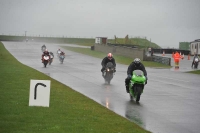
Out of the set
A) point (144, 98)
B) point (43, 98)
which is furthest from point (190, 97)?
point (43, 98)

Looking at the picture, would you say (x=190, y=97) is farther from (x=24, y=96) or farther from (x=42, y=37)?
(x=42, y=37)

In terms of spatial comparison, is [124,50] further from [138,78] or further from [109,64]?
[138,78]

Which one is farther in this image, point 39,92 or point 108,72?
point 108,72

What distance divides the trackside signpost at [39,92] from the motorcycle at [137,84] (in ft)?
20.4

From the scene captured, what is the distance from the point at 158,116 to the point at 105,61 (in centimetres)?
1447

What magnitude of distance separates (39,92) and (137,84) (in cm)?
664

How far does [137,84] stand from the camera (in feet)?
62.3

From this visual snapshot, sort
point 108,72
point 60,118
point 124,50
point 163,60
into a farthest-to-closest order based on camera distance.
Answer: point 124,50 < point 163,60 < point 108,72 < point 60,118

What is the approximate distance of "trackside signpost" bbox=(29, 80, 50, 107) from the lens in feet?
→ 42.7

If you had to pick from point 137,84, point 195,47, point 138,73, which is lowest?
point 137,84

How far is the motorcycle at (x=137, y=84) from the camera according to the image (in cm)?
1878

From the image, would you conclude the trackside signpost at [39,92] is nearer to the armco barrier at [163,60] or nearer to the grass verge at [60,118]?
the grass verge at [60,118]

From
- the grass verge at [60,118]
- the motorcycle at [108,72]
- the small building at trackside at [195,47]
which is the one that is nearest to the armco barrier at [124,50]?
the small building at trackside at [195,47]

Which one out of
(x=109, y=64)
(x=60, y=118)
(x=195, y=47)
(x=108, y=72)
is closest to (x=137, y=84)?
(x=60, y=118)
